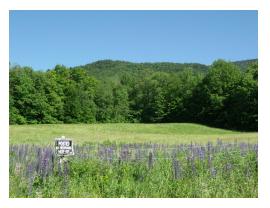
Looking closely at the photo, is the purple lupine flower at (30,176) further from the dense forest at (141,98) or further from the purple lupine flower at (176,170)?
the dense forest at (141,98)

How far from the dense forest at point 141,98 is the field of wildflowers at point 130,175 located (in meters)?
30.9

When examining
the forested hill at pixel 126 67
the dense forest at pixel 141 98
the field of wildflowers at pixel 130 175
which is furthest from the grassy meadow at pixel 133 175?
the forested hill at pixel 126 67

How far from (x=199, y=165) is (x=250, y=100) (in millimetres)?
35193

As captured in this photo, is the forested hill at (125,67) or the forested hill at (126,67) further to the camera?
the forested hill at (126,67)

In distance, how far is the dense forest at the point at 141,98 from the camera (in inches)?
1524

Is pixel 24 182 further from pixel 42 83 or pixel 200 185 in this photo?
pixel 42 83

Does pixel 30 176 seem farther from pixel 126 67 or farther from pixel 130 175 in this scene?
pixel 126 67

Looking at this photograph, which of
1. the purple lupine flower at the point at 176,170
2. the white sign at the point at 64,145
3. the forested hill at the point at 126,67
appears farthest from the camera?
the forested hill at the point at 126,67

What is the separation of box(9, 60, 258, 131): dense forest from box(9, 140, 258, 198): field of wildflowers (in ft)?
101

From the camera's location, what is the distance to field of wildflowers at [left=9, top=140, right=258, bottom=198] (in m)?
5.18

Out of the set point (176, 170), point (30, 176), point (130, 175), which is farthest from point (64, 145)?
point (176, 170)

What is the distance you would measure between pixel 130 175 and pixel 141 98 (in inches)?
1705

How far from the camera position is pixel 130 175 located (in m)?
5.81

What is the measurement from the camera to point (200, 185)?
533 cm
